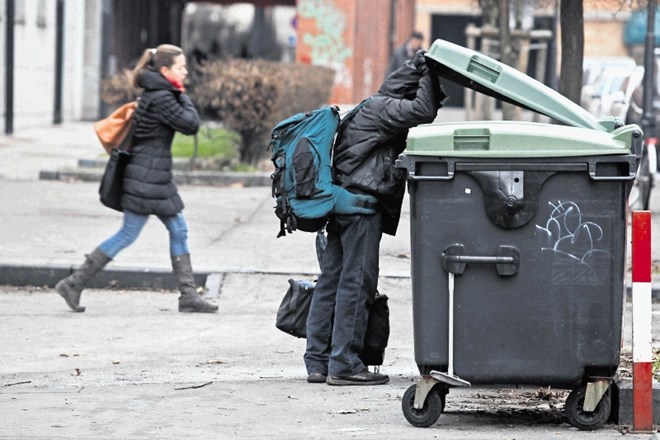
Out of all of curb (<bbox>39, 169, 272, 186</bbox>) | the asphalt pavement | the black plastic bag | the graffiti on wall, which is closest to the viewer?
the asphalt pavement

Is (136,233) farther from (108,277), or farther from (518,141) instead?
(518,141)

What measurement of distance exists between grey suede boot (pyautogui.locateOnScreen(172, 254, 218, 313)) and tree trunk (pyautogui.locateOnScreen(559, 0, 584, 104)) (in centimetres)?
319

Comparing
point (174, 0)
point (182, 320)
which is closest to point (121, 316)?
point (182, 320)

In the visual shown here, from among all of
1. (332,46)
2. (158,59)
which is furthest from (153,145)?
(332,46)

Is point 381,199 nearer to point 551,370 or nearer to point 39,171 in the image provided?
point 551,370

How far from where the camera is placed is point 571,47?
1109cm

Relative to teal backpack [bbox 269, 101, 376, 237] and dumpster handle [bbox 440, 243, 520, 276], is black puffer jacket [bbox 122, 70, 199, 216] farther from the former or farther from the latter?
dumpster handle [bbox 440, 243, 520, 276]

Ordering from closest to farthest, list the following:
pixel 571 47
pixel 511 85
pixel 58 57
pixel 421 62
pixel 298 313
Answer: pixel 511 85 < pixel 421 62 < pixel 298 313 < pixel 571 47 < pixel 58 57

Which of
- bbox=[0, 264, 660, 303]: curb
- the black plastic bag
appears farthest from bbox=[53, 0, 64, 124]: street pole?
the black plastic bag

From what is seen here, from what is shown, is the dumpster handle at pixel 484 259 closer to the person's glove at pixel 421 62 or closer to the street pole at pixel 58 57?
the person's glove at pixel 421 62

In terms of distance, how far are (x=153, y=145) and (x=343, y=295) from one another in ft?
9.29

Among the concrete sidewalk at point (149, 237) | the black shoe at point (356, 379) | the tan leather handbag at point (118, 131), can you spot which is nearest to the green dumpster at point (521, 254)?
the black shoe at point (356, 379)

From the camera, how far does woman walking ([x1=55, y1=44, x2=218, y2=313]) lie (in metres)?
9.70

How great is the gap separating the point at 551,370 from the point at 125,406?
6.63 ft
